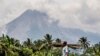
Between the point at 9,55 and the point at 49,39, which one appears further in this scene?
the point at 49,39

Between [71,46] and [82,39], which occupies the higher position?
[82,39]

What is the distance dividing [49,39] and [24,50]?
153ft

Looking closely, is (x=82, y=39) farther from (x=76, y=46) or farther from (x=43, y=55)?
(x=76, y=46)

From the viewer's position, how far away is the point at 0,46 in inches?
2014

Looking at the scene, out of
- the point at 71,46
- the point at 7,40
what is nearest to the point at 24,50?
the point at 7,40

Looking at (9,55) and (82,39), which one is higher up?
(82,39)

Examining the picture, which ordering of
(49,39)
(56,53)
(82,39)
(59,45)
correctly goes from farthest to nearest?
(82,39) < (49,39) < (56,53) < (59,45)

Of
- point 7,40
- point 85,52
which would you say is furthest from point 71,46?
point 85,52

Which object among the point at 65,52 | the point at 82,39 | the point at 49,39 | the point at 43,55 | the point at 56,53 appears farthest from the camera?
the point at 82,39

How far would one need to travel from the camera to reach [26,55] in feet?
273

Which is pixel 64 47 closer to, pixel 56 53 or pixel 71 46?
pixel 71 46

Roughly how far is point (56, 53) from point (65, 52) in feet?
298

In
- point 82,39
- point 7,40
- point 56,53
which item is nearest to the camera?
point 7,40

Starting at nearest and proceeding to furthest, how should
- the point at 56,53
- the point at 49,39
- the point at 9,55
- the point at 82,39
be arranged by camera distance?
1. the point at 9,55
2. the point at 56,53
3. the point at 49,39
4. the point at 82,39
